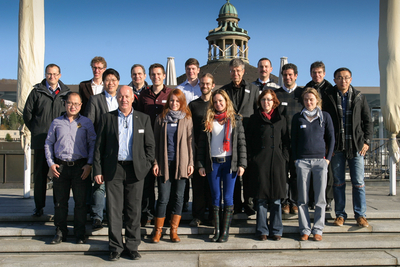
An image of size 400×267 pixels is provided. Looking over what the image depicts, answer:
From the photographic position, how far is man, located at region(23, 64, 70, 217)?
590 centimetres

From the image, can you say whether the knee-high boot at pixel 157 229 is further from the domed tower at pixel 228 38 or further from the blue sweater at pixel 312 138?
the domed tower at pixel 228 38

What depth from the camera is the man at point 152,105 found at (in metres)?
5.67

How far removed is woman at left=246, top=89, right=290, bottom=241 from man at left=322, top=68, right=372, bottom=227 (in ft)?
3.03

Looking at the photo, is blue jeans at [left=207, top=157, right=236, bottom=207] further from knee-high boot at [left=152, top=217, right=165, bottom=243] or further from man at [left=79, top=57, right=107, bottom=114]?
man at [left=79, top=57, right=107, bottom=114]

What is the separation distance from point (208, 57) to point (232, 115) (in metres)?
39.3

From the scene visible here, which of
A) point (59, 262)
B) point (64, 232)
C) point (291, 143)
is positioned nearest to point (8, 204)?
point (64, 232)

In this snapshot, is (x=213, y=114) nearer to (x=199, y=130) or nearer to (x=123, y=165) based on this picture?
(x=199, y=130)

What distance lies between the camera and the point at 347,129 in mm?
5715

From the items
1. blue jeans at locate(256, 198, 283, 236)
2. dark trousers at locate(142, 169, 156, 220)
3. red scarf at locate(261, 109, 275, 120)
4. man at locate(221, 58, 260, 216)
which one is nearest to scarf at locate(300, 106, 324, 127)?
red scarf at locate(261, 109, 275, 120)

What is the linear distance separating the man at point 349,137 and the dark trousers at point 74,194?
A: 12.2 feet

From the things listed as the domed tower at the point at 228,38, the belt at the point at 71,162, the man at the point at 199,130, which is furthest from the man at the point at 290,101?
the domed tower at the point at 228,38

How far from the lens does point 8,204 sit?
23.9ft

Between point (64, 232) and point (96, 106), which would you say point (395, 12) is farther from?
point (64, 232)

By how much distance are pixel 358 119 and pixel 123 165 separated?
140 inches
